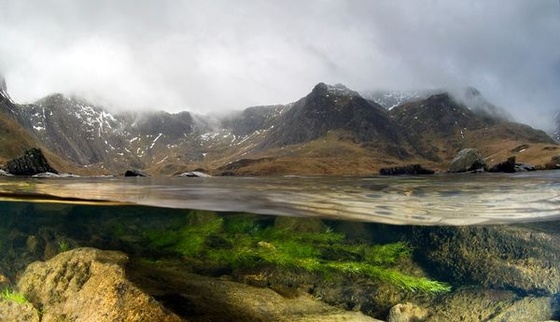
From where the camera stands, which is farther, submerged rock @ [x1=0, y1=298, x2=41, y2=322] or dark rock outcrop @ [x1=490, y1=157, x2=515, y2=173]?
dark rock outcrop @ [x1=490, y1=157, x2=515, y2=173]

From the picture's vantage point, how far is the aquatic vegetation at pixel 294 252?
8234 millimetres

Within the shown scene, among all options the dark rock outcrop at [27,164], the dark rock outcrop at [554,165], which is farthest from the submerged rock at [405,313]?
the dark rock outcrop at [554,165]

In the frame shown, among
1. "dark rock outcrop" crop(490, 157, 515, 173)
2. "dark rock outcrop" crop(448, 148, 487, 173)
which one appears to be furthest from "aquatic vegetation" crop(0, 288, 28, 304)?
"dark rock outcrop" crop(448, 148, 487, 173)

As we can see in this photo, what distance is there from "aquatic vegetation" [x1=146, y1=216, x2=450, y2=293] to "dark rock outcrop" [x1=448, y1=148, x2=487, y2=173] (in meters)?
98.6

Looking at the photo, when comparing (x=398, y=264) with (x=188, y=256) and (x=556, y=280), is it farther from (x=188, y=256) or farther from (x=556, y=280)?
(x=188, y=256)

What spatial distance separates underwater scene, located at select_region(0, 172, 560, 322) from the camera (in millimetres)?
6430

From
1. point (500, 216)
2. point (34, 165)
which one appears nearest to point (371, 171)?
point (34, 165)

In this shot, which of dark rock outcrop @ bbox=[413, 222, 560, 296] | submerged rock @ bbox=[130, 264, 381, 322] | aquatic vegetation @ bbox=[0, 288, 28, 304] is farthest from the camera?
dark rock outcrop @ bbox=[413, 222, 560, 296]

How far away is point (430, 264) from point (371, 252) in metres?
2.06

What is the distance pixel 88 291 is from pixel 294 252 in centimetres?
437

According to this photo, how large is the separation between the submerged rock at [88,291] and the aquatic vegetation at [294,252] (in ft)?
6.52

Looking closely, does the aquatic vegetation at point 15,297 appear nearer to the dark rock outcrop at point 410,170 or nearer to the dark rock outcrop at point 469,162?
the dark rock outcrop at point 469,162

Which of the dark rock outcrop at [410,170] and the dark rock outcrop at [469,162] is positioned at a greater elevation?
the dark rock outcrop at [469,162]

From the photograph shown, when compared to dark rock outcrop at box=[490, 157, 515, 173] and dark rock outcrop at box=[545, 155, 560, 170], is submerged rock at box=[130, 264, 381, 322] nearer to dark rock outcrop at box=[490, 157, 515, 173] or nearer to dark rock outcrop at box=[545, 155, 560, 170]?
dark rock outcrop at box=[490, 157, 515, 173]
